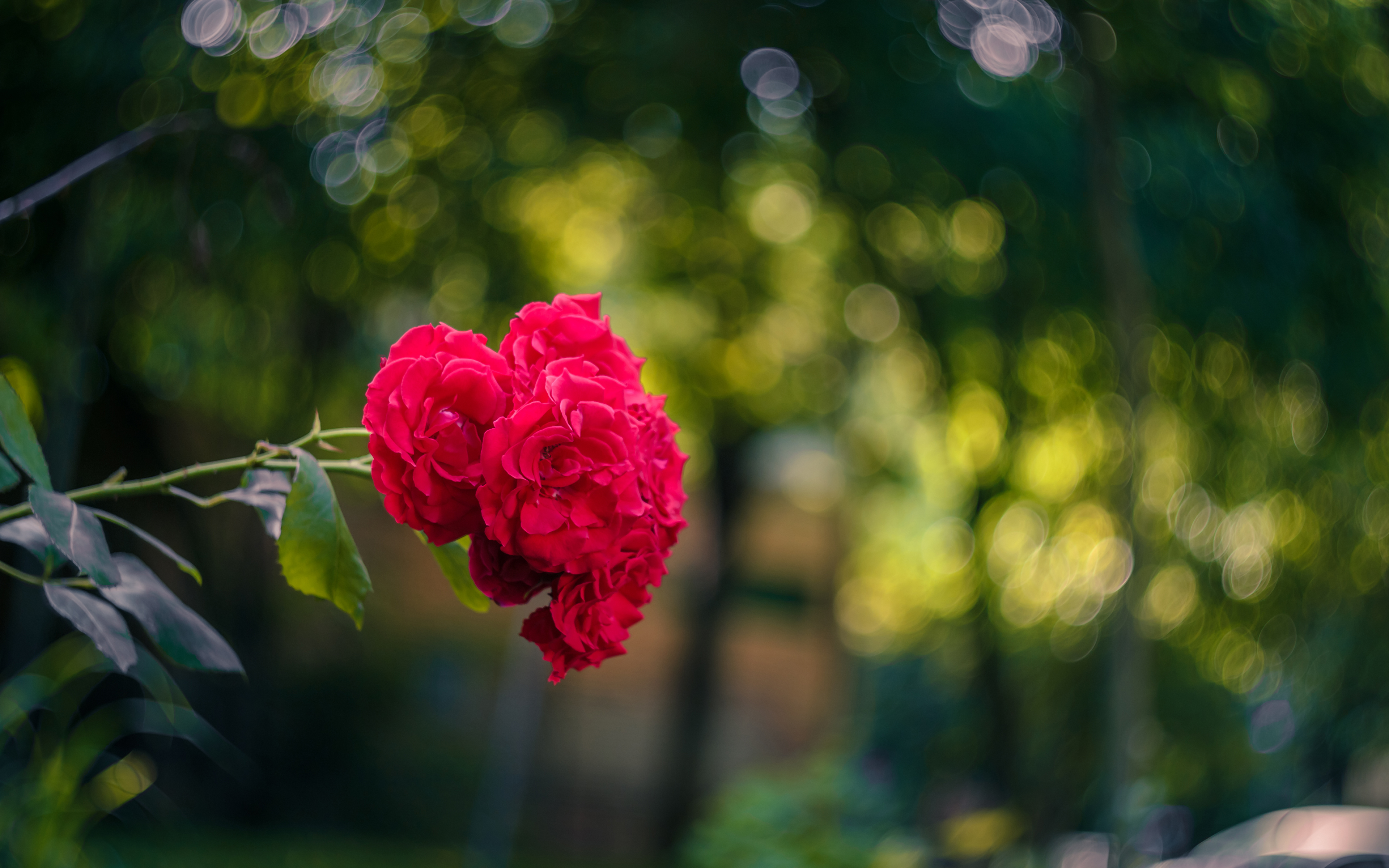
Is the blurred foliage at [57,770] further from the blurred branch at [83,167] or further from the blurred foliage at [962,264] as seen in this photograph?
the blurred foliage at [962,264]

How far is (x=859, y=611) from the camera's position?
Answer: 12.4 m

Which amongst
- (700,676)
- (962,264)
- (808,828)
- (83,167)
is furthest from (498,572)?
(700,676)

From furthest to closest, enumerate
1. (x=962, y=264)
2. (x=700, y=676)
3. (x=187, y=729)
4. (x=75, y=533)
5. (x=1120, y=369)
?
(x=700, y=676) < (x=962, y=264) < (x=187, y=729) < (x=1120, y=369) < (x=75, y=533)

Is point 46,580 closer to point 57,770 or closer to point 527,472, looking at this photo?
point 527,472

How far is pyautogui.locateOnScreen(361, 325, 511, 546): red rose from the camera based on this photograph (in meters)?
0.81

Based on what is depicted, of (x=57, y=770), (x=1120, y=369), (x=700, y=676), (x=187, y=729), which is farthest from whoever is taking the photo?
(x=700, y=676)

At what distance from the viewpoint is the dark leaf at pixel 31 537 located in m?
0.95

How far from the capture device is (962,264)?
4277 mm

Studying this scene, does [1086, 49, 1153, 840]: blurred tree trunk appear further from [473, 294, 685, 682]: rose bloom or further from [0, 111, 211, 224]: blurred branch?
[0, 111, 211, 224]: blurred branch

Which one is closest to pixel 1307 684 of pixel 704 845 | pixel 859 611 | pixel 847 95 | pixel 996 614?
pixel 996 614

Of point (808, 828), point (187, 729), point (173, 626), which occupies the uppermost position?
point (173, 626)

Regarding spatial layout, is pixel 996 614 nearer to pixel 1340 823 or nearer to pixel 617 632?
pixel 1340 823

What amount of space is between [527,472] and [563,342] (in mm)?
183

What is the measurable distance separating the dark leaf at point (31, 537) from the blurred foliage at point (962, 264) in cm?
48
